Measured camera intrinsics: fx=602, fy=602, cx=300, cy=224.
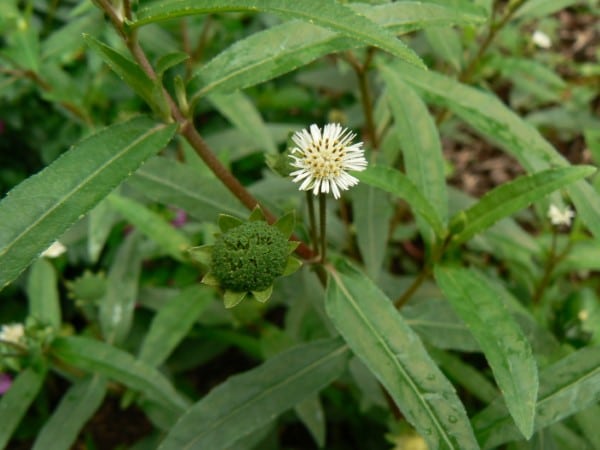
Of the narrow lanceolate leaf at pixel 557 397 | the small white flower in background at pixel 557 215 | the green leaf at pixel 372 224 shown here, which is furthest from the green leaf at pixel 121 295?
the small white flower in background at pixel 557 215

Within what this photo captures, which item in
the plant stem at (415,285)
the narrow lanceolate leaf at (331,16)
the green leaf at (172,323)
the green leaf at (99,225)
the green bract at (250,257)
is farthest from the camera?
the green leaf at (99,225)

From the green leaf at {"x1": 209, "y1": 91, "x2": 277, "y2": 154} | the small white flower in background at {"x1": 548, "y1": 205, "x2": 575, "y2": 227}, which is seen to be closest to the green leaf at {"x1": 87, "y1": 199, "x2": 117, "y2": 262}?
the green leaf at {"x1": 209, "y1": 91, "x2": 277, "y2": 154}

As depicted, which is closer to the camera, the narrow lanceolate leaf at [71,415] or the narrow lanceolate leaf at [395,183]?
the narrow lanceolate leaf at [395,183]

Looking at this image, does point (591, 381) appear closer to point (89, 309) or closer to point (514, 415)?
point (514, 415)

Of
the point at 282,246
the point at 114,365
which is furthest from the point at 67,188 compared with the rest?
the point at 114,365

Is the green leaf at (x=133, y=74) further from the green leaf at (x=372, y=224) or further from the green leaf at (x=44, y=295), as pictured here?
the green leaf at (x=44, y=295)

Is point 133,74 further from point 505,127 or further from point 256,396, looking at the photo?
point 505,127
